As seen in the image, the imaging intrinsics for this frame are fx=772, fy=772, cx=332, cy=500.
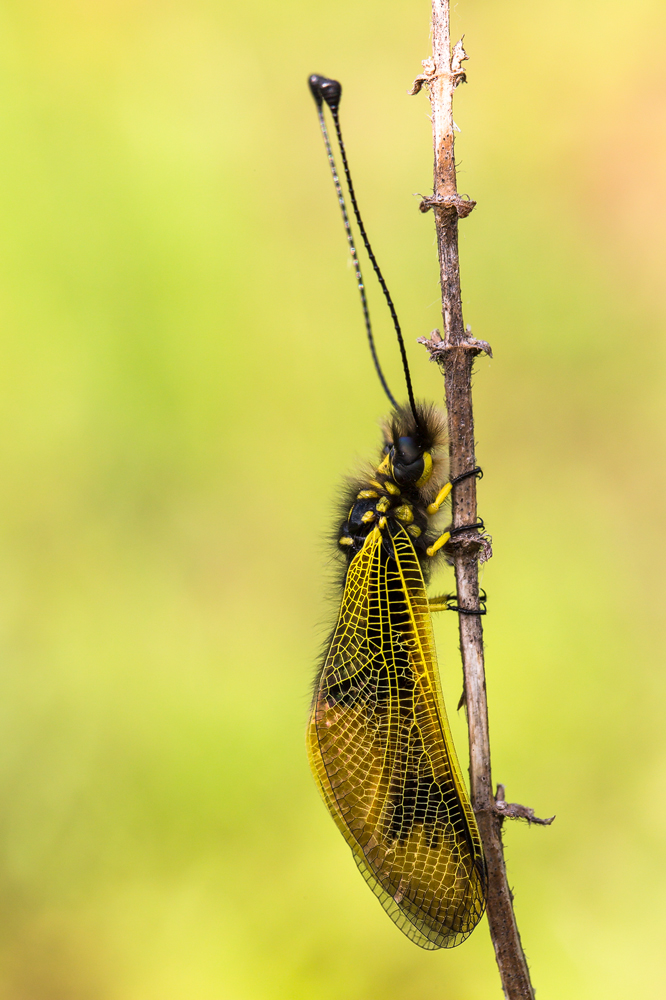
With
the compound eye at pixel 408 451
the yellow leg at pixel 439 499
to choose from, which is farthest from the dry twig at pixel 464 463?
the compound eye at pixel 408 451

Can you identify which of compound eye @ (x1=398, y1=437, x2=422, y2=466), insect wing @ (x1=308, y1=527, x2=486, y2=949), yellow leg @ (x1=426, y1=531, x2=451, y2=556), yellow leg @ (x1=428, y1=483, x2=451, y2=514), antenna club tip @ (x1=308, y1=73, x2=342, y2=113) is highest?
antenna club tip @ (x1=308, y1=73, x2=342, y2=113)

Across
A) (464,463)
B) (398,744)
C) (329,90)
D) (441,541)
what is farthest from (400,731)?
(329,90)

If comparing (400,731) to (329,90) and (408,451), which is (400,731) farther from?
(329,90)

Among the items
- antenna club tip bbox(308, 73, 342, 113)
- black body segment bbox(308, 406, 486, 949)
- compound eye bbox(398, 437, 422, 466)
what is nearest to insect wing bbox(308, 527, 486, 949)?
black body segment bbox(308, 406, 486, 949)

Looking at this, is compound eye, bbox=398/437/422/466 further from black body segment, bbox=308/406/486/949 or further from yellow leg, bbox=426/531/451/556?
yellow leg, bbox=426/531/451/556

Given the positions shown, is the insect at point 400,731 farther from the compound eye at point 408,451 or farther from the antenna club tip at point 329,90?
the antenna club tip at point 329,90

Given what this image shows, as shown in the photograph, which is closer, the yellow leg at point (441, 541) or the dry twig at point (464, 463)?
the dry twig at point (464, 463)
